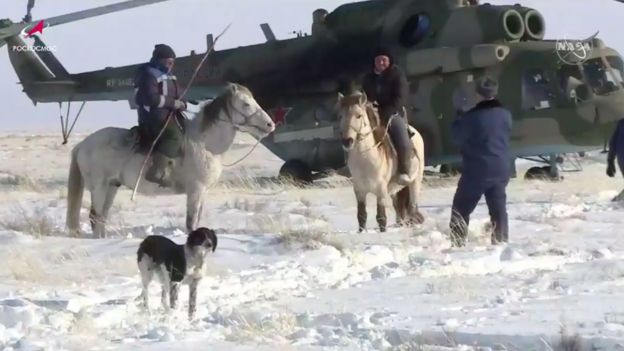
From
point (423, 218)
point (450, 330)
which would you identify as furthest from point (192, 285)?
point (423, 218)

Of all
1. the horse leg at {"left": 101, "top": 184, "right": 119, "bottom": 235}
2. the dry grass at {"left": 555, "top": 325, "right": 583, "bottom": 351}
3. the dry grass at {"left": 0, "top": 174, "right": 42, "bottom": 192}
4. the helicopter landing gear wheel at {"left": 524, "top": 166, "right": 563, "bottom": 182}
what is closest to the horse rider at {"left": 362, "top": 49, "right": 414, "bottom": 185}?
the horse leg at {"left": 101, "top": 184, "right": 119, "bottom": 235}

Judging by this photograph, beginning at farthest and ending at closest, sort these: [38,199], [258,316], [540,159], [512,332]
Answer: [540,159], [38,199], [258,316], [512,332]

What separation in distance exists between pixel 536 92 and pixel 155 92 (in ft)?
27.7

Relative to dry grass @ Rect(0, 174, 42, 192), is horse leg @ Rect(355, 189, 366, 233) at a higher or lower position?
higher

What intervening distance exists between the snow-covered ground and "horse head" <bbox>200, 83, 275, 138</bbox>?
103cm

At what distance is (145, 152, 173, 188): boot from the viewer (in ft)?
32.3

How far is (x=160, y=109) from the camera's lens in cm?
969

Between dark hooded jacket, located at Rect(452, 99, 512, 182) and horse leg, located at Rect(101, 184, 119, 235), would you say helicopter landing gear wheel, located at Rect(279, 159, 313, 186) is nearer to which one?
horse leg, located at Rect(101, 184, 119, 235)

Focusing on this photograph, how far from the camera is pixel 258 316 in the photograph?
5.37 m

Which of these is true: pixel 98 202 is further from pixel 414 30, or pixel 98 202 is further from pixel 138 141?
pixel 414 30

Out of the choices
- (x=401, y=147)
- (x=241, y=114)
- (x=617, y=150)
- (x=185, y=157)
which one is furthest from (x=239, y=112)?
(x=617, y=150)

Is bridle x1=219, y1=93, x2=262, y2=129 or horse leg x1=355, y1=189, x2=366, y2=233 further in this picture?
horse leg x1=355, y1=189, x2=366, y2=233

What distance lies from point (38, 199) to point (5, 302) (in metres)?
9.30

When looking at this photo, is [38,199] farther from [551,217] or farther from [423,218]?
[551,217]
